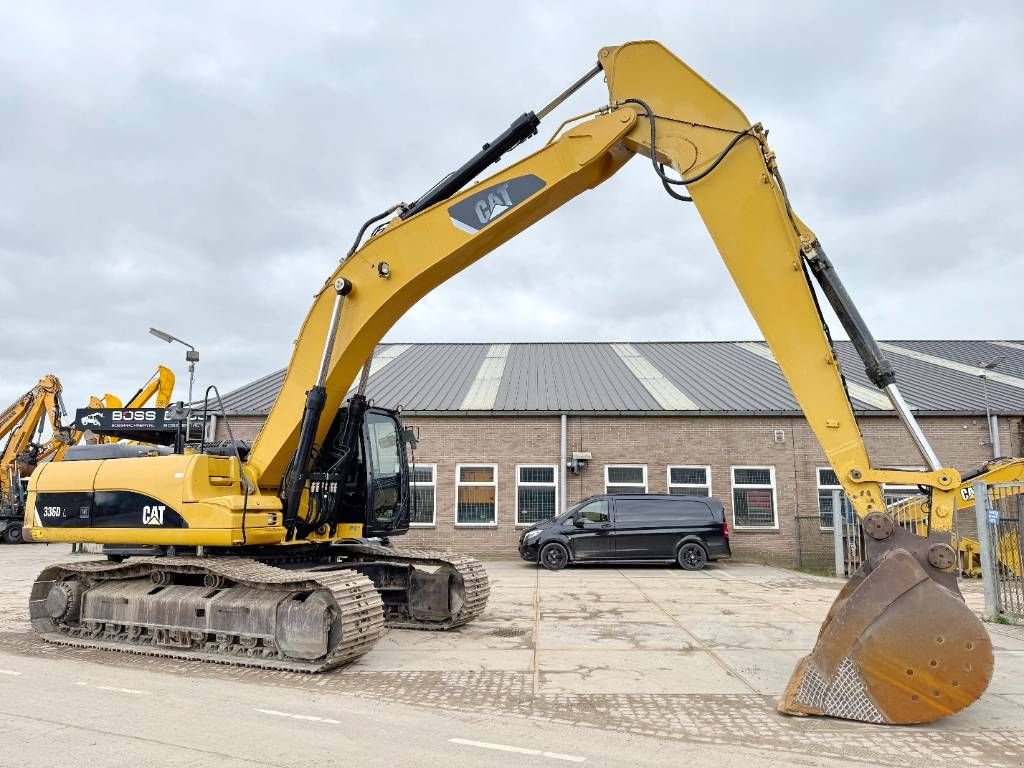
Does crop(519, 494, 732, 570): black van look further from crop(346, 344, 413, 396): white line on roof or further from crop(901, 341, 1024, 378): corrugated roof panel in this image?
crop(901, 341, 1024, 378): corrugated roof panel

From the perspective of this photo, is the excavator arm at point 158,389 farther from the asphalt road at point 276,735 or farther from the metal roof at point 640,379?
the asphalt road at point 276,735

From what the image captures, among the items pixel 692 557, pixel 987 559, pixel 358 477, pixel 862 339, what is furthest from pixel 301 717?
pixel 692 557

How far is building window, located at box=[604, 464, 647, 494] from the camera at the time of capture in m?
19.6

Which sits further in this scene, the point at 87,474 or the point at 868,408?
the point at 868,408

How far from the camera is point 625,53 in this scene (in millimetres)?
6715

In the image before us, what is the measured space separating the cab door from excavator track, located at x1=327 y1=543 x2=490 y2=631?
785cm

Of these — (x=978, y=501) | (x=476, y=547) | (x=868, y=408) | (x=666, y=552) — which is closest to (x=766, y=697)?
(x=978, y=501)

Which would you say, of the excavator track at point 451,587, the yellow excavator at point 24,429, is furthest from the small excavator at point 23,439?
the excavator track at point 451,587

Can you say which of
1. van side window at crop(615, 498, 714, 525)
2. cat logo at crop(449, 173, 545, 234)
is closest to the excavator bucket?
cat logo at crop(449, 173, 545, 234)

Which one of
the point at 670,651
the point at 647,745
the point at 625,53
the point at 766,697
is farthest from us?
the point at 670,651

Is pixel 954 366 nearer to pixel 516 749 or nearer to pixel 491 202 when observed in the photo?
pixel 491 202

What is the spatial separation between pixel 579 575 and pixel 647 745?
10.6m

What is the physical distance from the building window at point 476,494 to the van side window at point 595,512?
11.4ft

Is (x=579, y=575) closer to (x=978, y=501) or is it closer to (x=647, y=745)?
(x=978, y=501)
